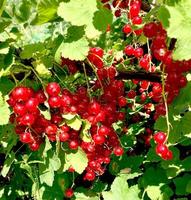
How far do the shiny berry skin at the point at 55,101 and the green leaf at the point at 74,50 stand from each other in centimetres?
15

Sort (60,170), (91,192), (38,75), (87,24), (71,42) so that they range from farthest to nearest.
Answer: (91,192), (60,170), (38,75), (71,42), (87,24)

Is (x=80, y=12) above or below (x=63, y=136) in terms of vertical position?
above

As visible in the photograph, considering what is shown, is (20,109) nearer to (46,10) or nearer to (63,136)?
(63,136)

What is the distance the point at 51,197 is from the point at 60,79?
0.95 metres

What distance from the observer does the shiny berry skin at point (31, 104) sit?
5.93ft

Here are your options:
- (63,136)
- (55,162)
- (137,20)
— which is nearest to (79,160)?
(55,162)

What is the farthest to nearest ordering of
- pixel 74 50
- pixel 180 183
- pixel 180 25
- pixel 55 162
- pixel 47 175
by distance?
pixel 180 183 < pixel 47 175 < pixel 55 162 < pixel 74 50 < pixel 180 25

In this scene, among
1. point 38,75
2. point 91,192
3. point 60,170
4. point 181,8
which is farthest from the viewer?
point 91,192

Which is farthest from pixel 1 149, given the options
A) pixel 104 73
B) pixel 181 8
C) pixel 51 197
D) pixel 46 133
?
pixel 181 8

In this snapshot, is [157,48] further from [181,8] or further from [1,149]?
[1,149]

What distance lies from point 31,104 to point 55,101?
0.31ft

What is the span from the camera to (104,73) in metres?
1.98

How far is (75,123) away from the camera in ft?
6.26

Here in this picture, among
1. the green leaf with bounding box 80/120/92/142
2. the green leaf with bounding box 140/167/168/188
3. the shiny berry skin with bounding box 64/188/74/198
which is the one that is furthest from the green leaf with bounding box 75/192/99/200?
the green leaf with bounding box 80/120/92/142
